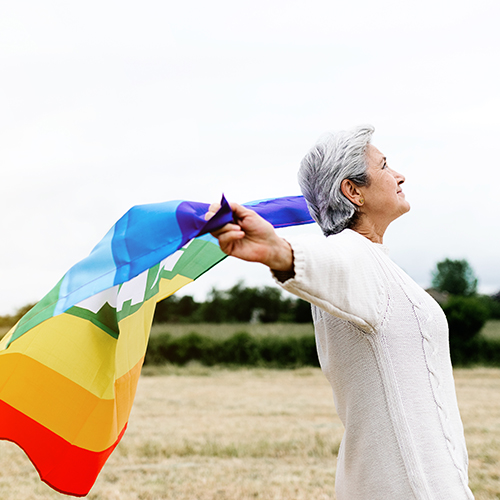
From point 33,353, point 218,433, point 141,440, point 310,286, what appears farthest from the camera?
point 218,433

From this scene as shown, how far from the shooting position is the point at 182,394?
9.27 metres

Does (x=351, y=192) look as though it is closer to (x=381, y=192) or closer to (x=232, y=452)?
(x=381, y=192)

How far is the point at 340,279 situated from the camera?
3.79ft

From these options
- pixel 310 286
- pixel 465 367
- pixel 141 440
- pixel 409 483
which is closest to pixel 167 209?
pixel 310 286

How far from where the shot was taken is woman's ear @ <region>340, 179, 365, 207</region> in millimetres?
1481

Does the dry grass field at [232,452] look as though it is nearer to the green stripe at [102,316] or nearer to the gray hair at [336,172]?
the green stripe at [102,316]

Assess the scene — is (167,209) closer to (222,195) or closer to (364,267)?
(222,195)

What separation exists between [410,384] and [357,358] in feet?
0.47

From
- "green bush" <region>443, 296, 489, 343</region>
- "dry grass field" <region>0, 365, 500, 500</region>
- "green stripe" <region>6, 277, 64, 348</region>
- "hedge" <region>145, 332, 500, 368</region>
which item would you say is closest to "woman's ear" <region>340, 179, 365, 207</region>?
"green stripe" <region>6, 277, 64, 348</region>

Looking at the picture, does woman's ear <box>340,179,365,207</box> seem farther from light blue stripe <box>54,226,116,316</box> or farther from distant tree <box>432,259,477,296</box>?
distant tree <box>432,259,477,296</box>

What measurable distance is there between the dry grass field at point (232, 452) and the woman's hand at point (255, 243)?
2996 mm

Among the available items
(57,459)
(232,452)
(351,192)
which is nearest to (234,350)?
(232,452)

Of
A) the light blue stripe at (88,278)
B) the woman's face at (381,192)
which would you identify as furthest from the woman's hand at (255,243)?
the woman's face at (381,192)

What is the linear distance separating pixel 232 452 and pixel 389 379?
389cm
